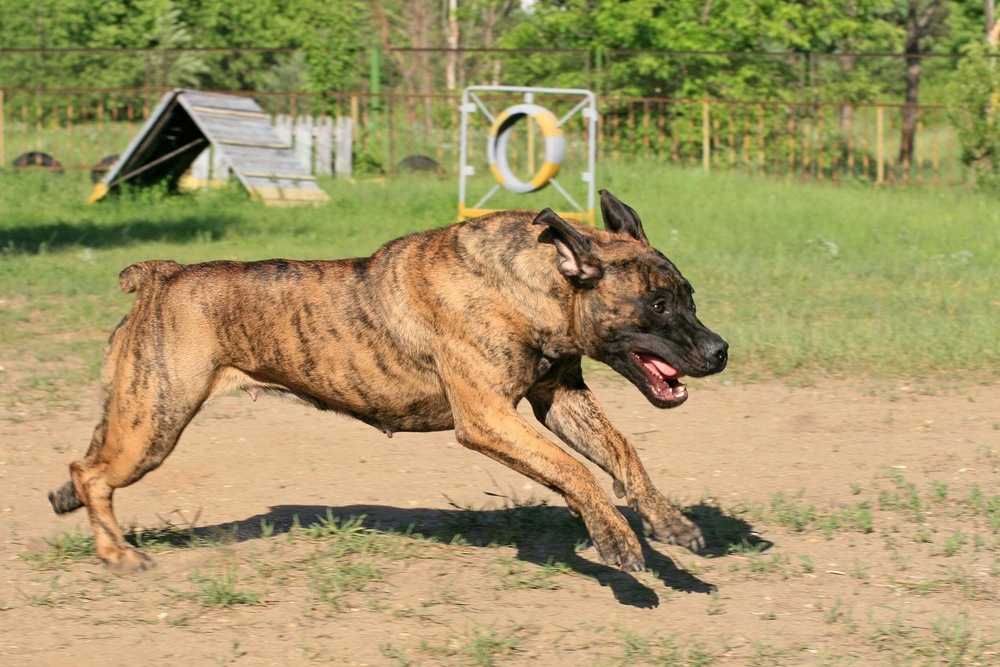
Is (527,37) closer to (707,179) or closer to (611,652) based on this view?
(707,179)

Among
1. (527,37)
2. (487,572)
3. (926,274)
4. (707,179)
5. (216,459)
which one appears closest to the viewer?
(487,572)

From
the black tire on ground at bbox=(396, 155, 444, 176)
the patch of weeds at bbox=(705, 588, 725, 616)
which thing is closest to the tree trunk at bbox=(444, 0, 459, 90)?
the black tire on ground at bbox=(396, 155, 444, 176)

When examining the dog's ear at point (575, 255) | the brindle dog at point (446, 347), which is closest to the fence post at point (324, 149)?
the brindle dog at point (446, 347)

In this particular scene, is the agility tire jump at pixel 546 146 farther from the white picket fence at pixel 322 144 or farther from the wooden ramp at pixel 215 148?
the white picket fence at pixel 322 144

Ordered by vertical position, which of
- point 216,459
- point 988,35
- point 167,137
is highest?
point 988,35

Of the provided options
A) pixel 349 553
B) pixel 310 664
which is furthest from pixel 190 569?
pixel 310 664

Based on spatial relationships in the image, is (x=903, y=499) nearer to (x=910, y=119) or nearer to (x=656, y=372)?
(x=656, y=372)

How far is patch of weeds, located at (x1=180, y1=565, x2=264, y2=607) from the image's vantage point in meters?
5.04

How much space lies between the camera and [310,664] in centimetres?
450

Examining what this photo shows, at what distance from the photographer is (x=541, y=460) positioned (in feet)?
16.2

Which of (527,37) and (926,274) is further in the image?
(527,37)

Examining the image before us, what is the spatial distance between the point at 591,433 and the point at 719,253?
9.67 m

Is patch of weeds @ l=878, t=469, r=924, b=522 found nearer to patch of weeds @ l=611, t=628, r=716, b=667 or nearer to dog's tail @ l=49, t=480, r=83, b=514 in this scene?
patch of weeds @ l=611, t=628, r=716, b=667

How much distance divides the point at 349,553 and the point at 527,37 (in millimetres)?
22013
